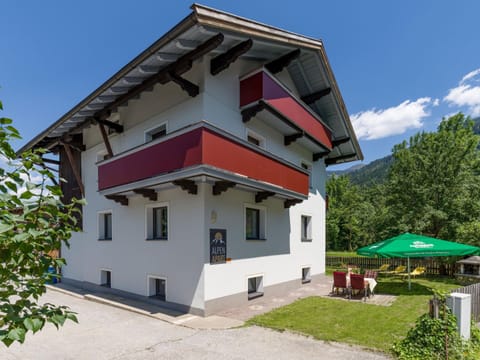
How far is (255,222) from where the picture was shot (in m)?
11.8

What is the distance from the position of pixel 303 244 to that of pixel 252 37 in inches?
376

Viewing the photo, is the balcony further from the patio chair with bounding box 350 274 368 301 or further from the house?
the patio chair with bounding box 350 274 368 301

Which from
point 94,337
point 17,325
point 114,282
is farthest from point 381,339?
point 114,282

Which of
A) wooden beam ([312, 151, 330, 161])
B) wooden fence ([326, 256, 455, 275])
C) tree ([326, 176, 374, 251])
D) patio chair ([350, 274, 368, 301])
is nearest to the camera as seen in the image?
patio chair ([350, 274, 368, 301])

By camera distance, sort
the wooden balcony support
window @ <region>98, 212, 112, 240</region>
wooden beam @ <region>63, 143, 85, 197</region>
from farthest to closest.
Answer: the wooden balcony support → wooden beam @ <region>63, 143, 85, 197</region> → window @ <region>98, 212, 112, 240</region>

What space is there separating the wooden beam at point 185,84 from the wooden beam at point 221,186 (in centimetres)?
288

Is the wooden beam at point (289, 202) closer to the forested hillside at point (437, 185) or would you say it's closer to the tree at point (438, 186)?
the forested hillside at point (437, 185)

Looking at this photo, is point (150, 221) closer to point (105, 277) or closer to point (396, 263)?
point (105, 277)

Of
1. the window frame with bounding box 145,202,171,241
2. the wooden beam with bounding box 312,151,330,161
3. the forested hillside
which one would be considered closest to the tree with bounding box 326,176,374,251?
the forested hillside

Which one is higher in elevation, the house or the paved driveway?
the house

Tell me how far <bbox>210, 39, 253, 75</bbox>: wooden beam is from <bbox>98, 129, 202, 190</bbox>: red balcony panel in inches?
106

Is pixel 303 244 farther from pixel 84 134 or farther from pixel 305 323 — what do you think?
pixel 84 134

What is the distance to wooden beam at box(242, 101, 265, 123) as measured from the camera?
1015 centimetres

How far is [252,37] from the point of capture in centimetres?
891
